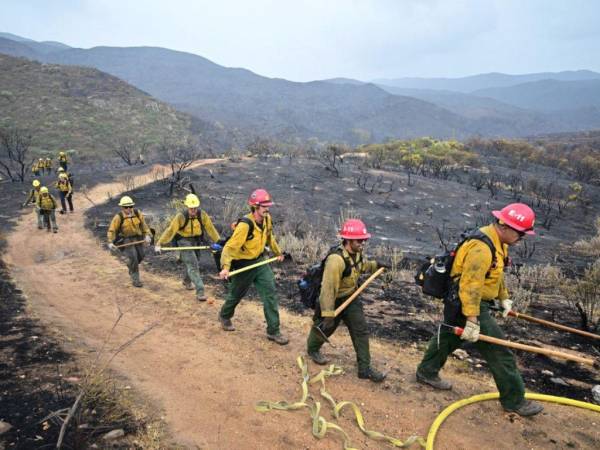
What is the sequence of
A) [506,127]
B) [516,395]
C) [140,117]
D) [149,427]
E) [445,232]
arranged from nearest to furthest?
1. [149,427]
2. [516,395]
3. [445,232]
4. [140,117]
5. [506,127]

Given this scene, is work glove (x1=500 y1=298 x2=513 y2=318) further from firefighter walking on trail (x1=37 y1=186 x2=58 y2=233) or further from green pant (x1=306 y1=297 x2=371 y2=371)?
firefighter walking on trail (x1=37 y1=186 x2=58 y2=233)

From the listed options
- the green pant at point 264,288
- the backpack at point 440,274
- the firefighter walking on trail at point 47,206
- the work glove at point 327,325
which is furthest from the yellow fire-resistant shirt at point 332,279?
the firefighter walking on trail at point 47,206

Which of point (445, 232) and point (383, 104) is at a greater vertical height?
point (383, 104)

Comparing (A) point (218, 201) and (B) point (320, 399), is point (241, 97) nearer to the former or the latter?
(A) point (218, 201)

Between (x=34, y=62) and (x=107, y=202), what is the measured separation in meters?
47.3

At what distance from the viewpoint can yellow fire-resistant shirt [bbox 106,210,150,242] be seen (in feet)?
24.8

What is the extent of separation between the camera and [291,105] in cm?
11419

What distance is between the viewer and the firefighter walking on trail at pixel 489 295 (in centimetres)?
355

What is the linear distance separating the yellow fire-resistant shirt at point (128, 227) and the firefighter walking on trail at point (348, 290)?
464cm

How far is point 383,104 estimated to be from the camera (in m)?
117

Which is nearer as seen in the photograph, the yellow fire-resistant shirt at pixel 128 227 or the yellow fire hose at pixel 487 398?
the yellow fire hose at pixel 487 398

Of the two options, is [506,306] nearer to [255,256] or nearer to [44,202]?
[255,256]

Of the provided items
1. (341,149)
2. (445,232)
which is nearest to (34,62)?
(341,149)

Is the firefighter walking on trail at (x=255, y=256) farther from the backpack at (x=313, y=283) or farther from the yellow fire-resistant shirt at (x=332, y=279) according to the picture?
the yellow fire-resistant shirt at (x=332, y=279)
